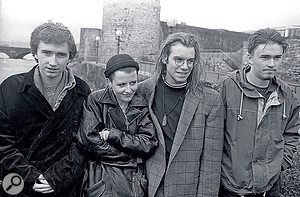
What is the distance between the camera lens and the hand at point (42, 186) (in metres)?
2.27

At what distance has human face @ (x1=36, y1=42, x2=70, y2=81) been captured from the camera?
229cm

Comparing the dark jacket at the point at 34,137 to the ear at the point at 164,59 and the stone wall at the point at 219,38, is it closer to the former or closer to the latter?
the ear at the point at 164,59

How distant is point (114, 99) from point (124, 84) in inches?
5.3

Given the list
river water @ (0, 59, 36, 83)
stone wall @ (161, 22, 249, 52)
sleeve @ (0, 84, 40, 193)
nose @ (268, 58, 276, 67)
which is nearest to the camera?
sleeve @ (0, 84, 40, 193)

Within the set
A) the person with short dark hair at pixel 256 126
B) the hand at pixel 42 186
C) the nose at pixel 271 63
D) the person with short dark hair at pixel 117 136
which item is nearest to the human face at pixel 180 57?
the person with short dark hair at pixel 117 136

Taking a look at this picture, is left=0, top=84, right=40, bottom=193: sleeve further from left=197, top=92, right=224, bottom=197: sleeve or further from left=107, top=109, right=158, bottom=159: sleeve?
left=197, top=92, right=224, bottom=197: sleeve

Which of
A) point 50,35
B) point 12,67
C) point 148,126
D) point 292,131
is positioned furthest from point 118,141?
point 12,67

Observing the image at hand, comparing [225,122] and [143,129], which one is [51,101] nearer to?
[143,129]

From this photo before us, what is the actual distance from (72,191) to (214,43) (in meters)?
24.4

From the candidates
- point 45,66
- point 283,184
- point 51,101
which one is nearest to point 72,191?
point 51,101

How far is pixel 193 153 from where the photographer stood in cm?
254

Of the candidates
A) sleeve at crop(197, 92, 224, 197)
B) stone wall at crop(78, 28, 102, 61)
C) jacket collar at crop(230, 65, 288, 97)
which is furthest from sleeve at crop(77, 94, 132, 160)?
stone wall at crop(78, 28, 102, 61)

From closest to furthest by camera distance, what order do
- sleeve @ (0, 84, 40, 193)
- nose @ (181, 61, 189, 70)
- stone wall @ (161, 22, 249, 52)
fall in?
sleeve @ (0, 84, 40, 193)
nose @ (181, 61, 189, 70)
stone wall @ (161, 22, 249, 52)

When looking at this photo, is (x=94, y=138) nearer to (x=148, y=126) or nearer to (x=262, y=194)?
(x=148, y=126)
